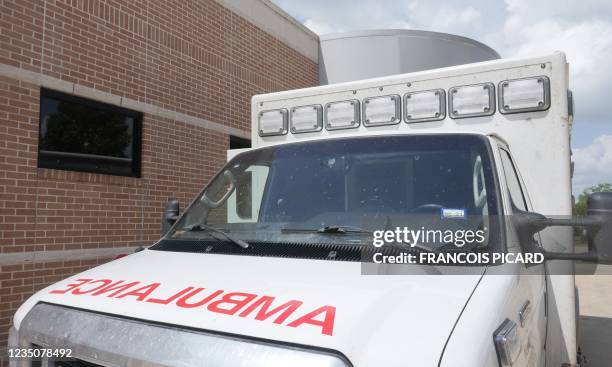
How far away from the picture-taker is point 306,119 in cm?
451

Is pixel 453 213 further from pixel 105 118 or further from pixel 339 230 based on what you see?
pixel 105 118

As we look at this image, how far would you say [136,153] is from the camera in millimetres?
7523

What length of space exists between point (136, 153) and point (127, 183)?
1.74 ft

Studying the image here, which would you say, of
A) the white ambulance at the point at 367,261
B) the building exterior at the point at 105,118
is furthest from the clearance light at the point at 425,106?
the building exterior at the point at 105,118

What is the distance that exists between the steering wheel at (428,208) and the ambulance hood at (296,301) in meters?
0.52

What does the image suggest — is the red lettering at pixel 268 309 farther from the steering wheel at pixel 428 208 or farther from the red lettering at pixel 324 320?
the steering wheel at pixel 428 208

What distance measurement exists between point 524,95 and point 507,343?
2.29 metres

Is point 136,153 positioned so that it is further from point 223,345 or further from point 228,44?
point 223,345

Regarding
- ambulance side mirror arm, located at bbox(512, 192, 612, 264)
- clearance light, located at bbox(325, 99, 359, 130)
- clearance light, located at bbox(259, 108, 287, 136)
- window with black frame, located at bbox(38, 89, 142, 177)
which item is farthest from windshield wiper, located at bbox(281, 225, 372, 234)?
window with black frame, located at bbox(38, 89, 142, 177)

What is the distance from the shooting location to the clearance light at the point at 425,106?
3.91 m

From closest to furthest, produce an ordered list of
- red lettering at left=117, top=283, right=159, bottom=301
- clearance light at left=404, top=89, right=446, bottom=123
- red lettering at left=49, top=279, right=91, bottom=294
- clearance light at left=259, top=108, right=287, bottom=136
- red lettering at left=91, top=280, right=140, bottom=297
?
red lettering at left=117, top=283, right=159, bottom=301 → red lettering at left=91, top=280, right=140, bottom=297 → red lettering at left=49, top=279, right=91, bottom=294 → clearance light at left=404, top=89, right=446, bottom=123 → clearance light at left=259, top=108, right=287, bottom=136

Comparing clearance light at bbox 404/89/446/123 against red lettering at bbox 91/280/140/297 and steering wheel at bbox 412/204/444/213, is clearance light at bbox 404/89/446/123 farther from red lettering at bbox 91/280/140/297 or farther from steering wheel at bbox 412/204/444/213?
red lettering at bbox 91/280/140/297
